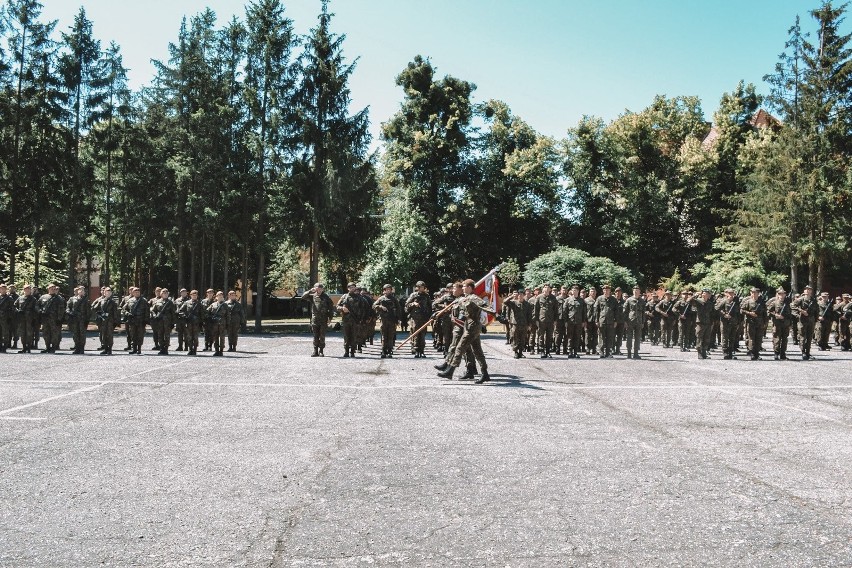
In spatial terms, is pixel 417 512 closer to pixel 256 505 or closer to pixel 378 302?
pixel 256 505

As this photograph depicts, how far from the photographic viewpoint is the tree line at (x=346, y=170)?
35719 millimetres

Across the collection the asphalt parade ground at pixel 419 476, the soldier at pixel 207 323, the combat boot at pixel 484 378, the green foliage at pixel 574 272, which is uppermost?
the green foliage at pixel 574 272

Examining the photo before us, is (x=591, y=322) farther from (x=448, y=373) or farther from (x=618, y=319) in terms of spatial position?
(x=448, y=373)

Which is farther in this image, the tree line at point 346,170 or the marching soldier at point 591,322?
the tree line at point 346,170

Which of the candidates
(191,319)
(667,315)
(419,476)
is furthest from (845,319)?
(419,476)

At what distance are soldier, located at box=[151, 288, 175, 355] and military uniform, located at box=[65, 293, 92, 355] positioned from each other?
1902 millimetres

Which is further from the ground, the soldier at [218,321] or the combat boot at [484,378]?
the soldier at [218,321]

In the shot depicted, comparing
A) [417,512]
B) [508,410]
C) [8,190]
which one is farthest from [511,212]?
[417,512]

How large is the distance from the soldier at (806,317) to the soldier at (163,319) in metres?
18.5

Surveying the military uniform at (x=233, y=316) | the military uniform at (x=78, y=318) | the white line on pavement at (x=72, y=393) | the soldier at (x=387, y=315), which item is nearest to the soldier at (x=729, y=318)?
the soldier at (x=387, y=315)

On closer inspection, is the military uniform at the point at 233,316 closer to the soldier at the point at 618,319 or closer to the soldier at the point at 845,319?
the soldier at the point at 618,319

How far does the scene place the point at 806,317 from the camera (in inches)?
894

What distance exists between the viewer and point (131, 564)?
468 cm

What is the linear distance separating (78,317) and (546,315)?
44.3ft
